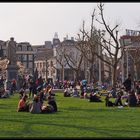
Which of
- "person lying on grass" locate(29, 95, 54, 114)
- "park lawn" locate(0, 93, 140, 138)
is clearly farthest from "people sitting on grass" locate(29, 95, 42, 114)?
"park lawn" locate(0, 93, 140, 138)

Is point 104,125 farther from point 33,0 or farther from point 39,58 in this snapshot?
point 39,58

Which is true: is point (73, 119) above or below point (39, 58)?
below

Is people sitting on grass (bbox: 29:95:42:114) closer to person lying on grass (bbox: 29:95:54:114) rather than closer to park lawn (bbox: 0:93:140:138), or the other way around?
person lying on grass (bbox: 29:95:54:114)

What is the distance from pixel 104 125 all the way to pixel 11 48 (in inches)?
1530

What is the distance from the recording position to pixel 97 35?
205ft

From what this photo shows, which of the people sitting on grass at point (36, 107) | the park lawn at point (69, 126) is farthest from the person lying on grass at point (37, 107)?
the park lawn at point (69, 126)

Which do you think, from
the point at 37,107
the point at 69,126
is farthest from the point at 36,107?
the point at 69,126

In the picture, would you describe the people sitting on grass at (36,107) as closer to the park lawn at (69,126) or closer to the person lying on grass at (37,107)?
the person lying on grass at (37,107)

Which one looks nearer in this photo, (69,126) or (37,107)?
(69,126)

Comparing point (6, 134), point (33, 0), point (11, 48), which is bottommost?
point (6, 134)

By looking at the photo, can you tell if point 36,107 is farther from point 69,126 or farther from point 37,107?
point 69,126

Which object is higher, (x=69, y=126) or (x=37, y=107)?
(x=37, y=107)

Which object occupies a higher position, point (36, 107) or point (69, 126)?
point (36, 107)

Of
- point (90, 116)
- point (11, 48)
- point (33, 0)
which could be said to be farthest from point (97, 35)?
point (33, 0)
